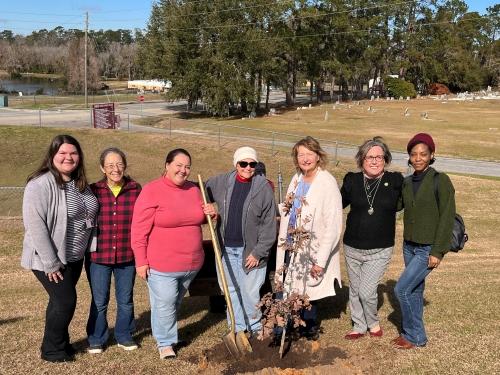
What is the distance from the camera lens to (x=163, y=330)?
446 cm

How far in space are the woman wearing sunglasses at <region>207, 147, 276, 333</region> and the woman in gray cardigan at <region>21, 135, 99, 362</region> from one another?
1084 millimetres

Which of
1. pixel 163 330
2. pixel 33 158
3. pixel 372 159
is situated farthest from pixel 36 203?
pixel 33 158

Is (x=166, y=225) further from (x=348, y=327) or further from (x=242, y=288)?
(x=348, y=327)

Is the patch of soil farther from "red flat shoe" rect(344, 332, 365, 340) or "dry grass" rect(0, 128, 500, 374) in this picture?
"red flat shoe" rect(344, 332, 365, 340)

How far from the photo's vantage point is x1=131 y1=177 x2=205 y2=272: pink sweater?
4.11 m

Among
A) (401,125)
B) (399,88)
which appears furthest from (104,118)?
(399,88)

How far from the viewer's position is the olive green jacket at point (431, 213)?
13.8 feet

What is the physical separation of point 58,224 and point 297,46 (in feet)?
159

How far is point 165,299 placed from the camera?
4.34 meters

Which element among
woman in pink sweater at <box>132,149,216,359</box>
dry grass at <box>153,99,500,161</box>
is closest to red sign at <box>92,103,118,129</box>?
dry grass at <box>153,99,500,161</box>

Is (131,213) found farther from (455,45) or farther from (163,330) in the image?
(455,45)

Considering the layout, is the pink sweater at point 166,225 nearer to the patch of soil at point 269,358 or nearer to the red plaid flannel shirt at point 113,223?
the red plaid flannel shirt at point 113,223

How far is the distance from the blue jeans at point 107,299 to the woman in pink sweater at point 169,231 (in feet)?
1.04

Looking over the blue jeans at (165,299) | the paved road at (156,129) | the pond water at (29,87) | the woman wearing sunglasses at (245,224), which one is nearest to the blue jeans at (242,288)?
the woman wearing sunglasses at (245,224)
